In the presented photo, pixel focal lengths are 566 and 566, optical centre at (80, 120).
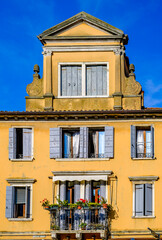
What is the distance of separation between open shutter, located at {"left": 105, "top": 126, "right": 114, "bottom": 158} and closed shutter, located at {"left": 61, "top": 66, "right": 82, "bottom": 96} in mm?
2981

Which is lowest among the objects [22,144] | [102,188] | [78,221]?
[78,221]

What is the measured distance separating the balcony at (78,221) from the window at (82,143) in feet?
9.63

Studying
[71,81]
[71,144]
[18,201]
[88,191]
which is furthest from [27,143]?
[71,81]

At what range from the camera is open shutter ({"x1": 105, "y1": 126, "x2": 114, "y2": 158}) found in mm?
30375

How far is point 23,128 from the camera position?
31078 millimetres

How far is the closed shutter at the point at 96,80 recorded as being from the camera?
105ft

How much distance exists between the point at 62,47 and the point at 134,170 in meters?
8.21

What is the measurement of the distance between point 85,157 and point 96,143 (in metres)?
1.08

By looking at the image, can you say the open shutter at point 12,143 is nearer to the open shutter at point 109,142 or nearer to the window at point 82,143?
the window at point 82,143

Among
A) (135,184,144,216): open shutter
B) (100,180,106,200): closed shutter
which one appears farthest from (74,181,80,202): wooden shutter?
(135,184,144,216): open shutter

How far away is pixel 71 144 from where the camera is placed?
3119cm

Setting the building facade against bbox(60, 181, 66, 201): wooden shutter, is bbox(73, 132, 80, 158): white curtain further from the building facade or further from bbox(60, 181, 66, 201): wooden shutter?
bbox(60, 181, 66, 201): wooden shutter

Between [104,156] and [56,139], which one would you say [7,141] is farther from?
[104,156]

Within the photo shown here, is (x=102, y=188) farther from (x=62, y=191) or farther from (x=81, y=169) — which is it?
(x=62, y=191)
